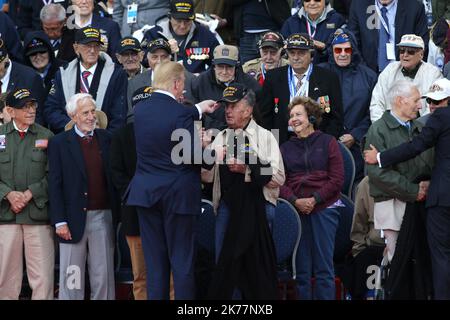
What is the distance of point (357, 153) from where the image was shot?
1230 cm

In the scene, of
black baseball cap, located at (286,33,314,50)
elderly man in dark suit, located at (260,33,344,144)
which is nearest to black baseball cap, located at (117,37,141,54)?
elderly man in dark suit, located at (260,33,344,144)

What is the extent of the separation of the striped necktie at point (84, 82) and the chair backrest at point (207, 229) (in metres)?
2.29

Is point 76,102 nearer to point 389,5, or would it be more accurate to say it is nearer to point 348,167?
point 348,167

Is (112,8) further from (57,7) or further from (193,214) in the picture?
(193,214)

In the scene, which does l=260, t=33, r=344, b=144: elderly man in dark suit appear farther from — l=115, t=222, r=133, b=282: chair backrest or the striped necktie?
l=115, t=222, r=133, b=282: chair backrest

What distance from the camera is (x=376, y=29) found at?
44.1 ft

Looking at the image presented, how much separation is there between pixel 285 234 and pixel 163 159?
150cm

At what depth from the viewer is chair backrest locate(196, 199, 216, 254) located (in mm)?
10672

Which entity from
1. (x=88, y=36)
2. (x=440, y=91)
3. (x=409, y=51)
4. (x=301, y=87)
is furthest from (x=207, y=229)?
(x=409, y=51)

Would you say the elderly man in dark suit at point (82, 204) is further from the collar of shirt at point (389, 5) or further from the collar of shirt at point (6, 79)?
the collar of shirt at point (389, 5)

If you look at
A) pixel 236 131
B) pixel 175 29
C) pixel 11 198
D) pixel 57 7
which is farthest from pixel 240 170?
pixel 57 7

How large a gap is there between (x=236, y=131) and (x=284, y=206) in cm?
85

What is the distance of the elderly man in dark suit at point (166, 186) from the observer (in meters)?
9.78

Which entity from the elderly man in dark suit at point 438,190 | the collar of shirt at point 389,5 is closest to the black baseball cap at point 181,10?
the collar of shirt at point 389,5
